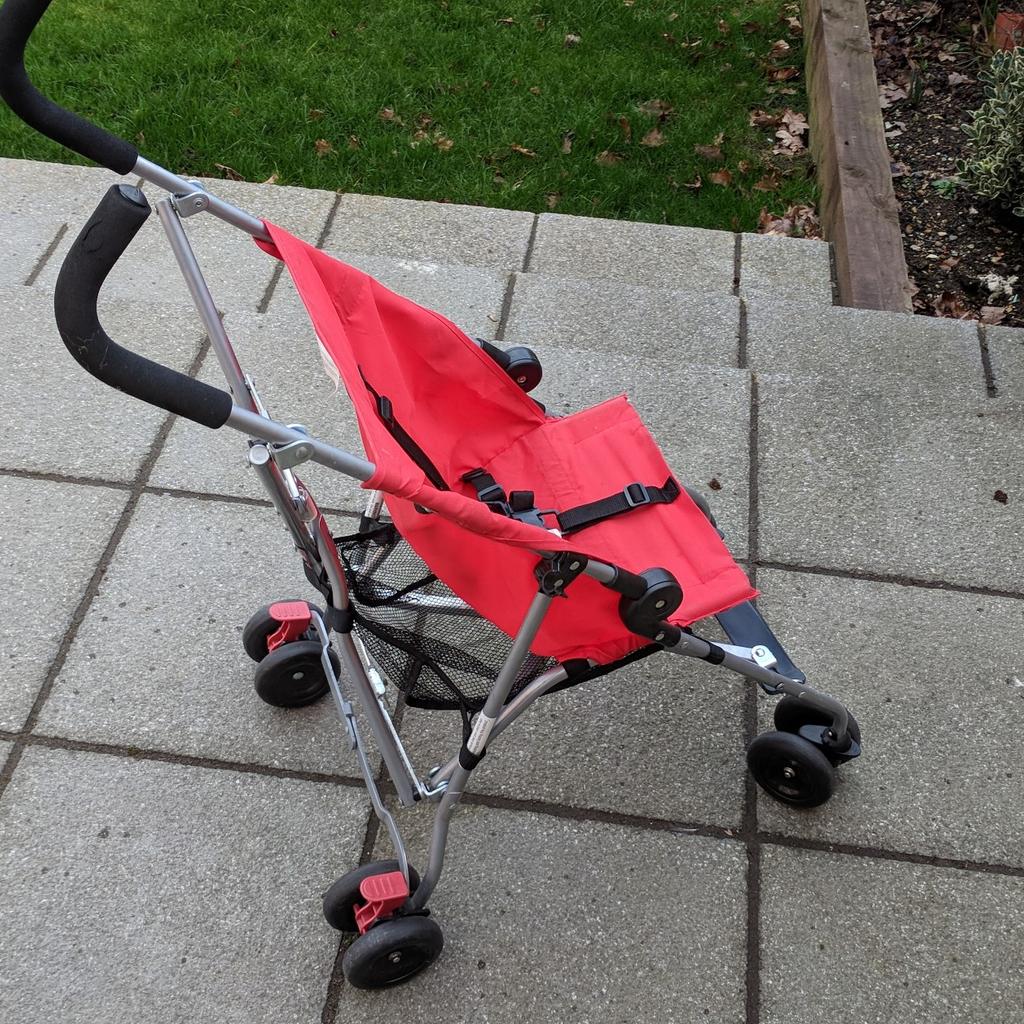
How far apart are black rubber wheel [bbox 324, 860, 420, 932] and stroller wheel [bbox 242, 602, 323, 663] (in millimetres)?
658

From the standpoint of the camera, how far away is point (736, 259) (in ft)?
13.9

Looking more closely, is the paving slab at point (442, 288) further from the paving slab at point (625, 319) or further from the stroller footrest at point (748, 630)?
the stroller footrest at point (748, 630)

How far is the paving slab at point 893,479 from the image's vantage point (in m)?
3.01

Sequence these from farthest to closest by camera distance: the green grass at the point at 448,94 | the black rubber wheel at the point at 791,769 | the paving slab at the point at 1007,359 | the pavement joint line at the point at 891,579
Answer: the green grass at the point at 448,94
the paving slab at the point at 1007,359
the pavement joint line at the point at 891,579
the black rubber wheel at the point at 791,769

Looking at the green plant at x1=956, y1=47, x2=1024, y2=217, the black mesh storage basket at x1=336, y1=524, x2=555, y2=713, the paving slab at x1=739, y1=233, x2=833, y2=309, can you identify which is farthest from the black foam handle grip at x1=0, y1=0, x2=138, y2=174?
the green plant at x1=956, y1=47, x2=1024, y2=217

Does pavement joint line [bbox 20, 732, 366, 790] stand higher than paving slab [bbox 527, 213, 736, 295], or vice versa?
paving slab [bbox 527, 213, 736, 295]

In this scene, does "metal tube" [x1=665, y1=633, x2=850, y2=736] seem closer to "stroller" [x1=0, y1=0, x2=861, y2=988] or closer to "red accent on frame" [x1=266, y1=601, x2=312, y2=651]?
"stroller" [x1=0, y1=0, x2=861, y2=988]

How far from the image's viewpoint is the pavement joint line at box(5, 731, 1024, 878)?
2434mm

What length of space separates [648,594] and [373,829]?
1.00 m

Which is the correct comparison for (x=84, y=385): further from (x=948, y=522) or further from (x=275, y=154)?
(x=948, y=522)

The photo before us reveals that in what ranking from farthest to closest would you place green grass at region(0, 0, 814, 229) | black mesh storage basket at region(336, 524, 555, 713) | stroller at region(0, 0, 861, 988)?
green grass at region(0, 0, 814, 229), black mesh storage basket at region(336, 524, 555, 713), stroller at region(0, 0, 861, 988)

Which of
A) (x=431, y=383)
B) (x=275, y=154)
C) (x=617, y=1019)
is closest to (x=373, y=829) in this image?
(x=617, y=1019)

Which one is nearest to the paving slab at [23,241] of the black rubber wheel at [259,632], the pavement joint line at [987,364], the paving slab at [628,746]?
the black rubber wheel at [259,632]

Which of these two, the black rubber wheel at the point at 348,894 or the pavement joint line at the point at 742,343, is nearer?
the black rubber wheel at the point at 348,894
